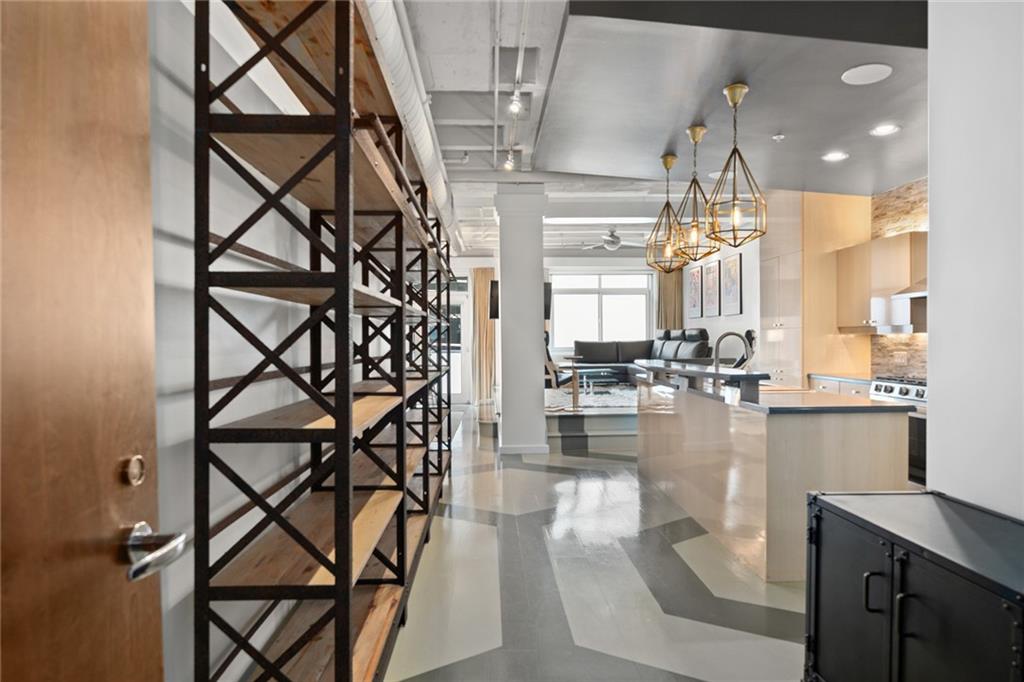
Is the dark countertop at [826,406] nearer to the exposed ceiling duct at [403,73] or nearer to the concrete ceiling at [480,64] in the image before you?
the exposed ceiling duct at [403,73]

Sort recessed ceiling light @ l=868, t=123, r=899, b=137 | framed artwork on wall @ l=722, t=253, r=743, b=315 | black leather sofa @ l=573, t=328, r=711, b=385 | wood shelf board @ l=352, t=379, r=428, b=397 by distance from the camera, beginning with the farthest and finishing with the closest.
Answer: black leather sofa @ l=573, t=328, r=711, b=385 → framed artwork on wall @ l=722, t=253, r=743, b=315 → recessed ceiling light @ l=868, t=123, r=899, b=137 → wood shelf board @ l=352, t=379, r=428, b=397

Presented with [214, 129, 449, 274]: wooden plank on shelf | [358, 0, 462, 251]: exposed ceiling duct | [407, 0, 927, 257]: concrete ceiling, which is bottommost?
[214, 129, 449, 274]: wooden plank on shelf

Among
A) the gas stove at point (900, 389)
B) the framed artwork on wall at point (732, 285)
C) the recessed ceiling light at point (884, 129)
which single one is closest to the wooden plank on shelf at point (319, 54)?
the recessed ceiling light at point (884, 129)

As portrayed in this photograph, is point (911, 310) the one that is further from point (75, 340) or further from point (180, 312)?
point (75, 340)

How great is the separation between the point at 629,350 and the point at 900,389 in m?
7.12

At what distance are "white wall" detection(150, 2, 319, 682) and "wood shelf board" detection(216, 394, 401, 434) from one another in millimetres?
130

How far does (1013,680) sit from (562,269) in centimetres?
1098

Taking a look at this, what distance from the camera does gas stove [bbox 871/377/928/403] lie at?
185 inches

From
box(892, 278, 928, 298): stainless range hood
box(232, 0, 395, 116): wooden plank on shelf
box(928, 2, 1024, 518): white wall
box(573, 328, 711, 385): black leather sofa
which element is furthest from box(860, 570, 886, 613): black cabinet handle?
box(573, 328, 711, 385): black leather sofa

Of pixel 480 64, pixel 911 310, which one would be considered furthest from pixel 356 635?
pixel 911 310

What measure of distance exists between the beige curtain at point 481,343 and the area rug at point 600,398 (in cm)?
137

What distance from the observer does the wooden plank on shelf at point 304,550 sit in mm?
1410

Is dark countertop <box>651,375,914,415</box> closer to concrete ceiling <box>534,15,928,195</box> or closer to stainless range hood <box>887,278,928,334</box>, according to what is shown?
concrete ceiling <box>534,15,928,195</box>

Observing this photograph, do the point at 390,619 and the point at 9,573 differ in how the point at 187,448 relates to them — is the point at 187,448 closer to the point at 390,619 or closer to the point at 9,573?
the point at 9,573
